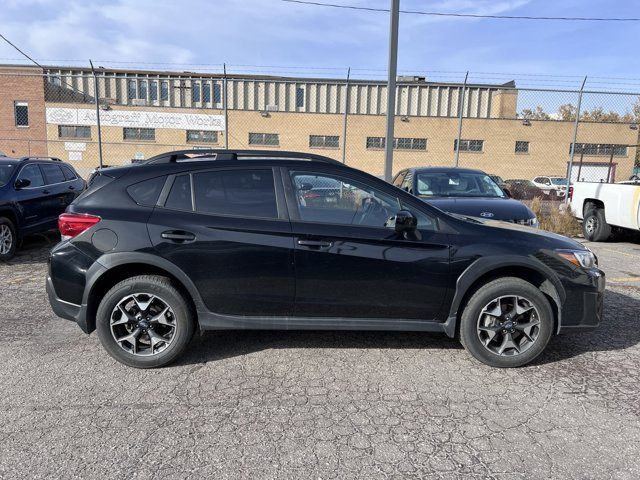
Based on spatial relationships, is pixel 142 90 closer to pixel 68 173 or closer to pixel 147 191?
pixel 68 173

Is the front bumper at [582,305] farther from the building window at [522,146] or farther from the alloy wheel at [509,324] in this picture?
the building window at [522,146]

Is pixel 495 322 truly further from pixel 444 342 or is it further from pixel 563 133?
pixel 563 133

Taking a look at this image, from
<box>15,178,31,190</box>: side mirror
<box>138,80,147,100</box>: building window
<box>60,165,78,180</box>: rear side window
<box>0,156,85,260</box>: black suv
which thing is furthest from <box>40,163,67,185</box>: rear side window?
<box>138,80,147,100</box>: building window

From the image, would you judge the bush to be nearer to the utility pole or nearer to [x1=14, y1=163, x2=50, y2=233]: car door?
the utility pole

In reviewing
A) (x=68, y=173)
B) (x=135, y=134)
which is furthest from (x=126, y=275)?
(x=135, y=134)

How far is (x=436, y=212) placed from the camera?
3.87 meters

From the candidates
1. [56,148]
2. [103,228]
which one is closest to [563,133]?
[56,148]

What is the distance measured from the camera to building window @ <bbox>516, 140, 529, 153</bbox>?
36.8 meters

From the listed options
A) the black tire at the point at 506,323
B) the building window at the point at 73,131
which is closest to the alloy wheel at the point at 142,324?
the black tire at the point at 506,323

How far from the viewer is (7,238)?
750cm

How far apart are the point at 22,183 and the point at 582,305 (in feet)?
27.6

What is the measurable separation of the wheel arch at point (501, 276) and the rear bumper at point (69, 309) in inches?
117

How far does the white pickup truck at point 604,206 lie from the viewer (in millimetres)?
9250

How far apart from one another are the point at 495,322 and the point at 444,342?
70 cm
